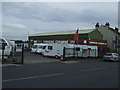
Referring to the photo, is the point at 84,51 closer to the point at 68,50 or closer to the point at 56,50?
the point at 68,50

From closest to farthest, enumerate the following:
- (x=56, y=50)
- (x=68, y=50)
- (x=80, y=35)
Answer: (x=68, y=50)
(x=56, y=50)
(x=80, y=35)

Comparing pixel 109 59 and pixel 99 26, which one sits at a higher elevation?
pixel 99 26

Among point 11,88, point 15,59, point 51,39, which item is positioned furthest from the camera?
point 51,39

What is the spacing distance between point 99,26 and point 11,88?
195 feet

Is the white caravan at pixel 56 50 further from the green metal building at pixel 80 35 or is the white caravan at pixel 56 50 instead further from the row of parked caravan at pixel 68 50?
the green metal building at pixel 80 35

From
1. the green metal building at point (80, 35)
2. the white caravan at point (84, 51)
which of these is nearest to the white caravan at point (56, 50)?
the white caravan at point (84, 51)

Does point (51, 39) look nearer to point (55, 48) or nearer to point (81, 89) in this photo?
point (55, 48)

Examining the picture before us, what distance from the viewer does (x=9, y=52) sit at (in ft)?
65.8

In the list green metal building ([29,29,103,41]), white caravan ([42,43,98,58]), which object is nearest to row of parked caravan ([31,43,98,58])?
white caravan ([42,43,98,58])

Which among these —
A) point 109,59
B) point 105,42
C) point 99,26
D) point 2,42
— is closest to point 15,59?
point 2,42

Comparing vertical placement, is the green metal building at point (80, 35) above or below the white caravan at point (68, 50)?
above

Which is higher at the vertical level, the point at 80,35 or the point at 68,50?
the point at 80,35

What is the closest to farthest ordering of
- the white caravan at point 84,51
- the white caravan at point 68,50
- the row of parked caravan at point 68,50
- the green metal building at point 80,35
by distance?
the row of parked caravan at point 68,50
the white caravan at point 68,50
the white caravan at point 84,51
the green metal building at point 80,35

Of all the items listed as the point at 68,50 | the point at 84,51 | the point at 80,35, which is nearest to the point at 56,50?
the point at 68,50
